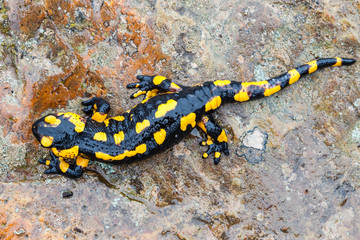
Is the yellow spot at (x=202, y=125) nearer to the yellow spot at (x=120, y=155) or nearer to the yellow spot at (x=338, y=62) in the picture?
the yellow spot at (x=120, y=155)

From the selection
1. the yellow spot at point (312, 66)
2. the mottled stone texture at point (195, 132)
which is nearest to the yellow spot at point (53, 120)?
the mottled stone texture at point (195, 132)

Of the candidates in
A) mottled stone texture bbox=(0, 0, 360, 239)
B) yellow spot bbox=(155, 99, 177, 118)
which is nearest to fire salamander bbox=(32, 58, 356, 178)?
yellow spot bbox=(155, 99, 177, 118)

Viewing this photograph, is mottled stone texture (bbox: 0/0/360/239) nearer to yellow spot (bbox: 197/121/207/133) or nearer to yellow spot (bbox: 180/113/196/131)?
yellow spot (bbox: 197/121/207/133)

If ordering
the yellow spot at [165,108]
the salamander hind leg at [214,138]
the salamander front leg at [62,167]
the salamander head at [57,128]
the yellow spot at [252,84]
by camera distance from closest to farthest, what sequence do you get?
the salamander head at [57,128]
the salamander front leg at [62,167]
the yellow spot at [165,108]
the salamander hind leg at [214,138]
the yellow spot at [252,84]

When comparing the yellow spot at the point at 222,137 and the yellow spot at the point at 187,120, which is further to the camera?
the yellow spot at the point at 222,137

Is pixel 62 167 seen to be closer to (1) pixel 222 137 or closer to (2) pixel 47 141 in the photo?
(2) pixel 47 141

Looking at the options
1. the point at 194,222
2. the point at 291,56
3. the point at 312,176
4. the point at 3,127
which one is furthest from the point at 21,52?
the point at 312,176

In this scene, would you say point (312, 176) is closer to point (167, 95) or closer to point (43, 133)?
point (167, 95)
